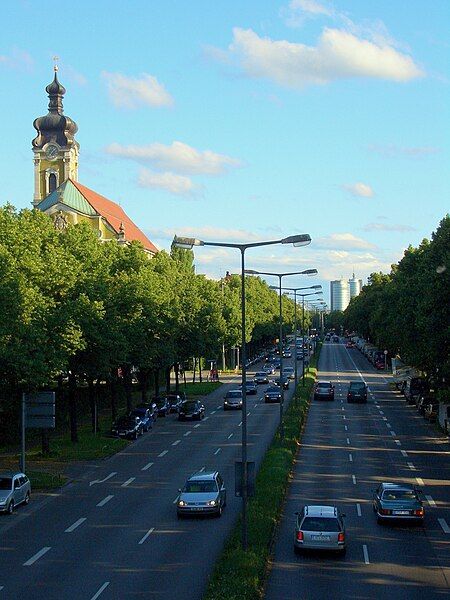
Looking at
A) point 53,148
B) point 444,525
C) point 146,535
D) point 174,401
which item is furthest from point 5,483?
point 53,148

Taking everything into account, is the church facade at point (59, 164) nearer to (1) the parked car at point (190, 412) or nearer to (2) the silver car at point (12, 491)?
(1) the parked car at point (190, 412)

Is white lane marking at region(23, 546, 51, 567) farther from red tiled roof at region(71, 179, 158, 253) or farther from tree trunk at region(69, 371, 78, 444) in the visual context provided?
red tiled roof at region(71, 179, 158, 253)

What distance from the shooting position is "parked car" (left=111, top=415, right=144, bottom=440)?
55969 mm

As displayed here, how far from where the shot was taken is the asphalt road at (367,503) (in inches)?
902

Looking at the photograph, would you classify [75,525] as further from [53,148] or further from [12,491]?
[53,148]

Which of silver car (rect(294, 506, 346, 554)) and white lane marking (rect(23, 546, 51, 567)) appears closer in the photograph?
white lane marking (rect(23, 546, 51, 567))

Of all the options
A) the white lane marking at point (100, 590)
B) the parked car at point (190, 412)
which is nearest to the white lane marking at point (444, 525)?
the white lane marking at point (100, 590)

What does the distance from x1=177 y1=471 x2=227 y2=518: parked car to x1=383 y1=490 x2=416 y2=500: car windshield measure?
238 inches

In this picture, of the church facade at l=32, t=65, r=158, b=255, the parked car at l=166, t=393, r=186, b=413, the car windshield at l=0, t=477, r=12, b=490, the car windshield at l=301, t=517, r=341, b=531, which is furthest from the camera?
the church facade at l=32, t=65, r=158, b=255

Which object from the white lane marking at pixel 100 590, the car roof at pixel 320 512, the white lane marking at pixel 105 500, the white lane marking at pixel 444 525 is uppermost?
the car roof at pixel 320 512

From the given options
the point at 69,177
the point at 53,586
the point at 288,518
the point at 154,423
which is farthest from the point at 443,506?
the point at 69,177

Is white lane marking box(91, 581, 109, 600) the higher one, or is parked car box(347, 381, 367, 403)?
parked car box(347, 381, 367, 403)

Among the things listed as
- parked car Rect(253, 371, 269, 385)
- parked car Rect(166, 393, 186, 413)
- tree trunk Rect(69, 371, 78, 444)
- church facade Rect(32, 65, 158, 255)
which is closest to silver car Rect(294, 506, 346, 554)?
tree trunk Rect(69, 371, 78, 444)

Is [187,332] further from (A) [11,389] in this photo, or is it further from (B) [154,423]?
(A) [11,389]
